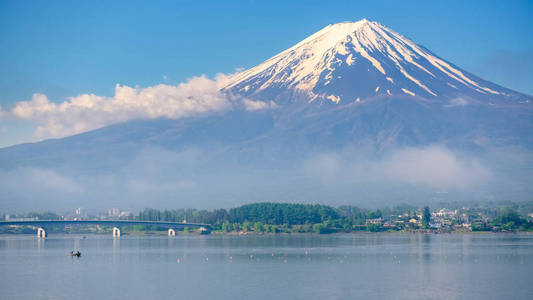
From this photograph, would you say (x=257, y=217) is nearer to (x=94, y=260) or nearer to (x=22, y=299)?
(x=94, y=260)

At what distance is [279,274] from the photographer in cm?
6162

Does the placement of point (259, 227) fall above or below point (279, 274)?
above

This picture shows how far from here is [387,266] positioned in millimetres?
66562

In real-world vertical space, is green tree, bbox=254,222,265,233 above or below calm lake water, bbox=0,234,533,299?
above

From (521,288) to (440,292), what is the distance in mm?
5894

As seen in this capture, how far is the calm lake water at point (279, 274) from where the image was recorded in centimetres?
5003

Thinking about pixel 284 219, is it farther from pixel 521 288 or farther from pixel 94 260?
pixel 521 288

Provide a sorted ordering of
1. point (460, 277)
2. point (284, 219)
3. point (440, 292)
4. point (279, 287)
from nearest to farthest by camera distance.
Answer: point (440, 292) → point (279, 287) → point (460, 277) → point (284, 219)

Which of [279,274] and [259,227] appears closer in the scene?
[279,274]

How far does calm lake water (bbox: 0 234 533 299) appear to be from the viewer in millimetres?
50031

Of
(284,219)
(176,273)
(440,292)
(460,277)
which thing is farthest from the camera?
(284,219)

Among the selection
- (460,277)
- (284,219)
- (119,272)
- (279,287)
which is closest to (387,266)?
(460,277)

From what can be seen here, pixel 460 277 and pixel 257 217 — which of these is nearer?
pixel 460 277

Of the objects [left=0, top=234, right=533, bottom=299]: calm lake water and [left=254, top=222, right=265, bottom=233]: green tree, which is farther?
[left=254, top=222, right=265, bottom=233]: green tree
